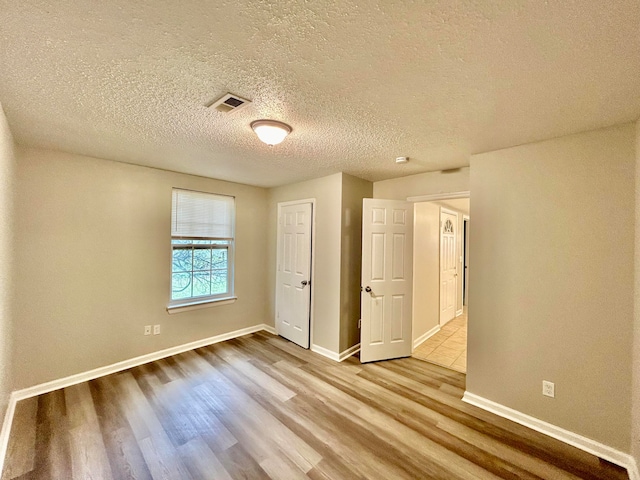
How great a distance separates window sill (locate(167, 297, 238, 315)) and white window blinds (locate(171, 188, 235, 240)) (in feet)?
3.02

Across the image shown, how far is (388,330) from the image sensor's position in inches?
130

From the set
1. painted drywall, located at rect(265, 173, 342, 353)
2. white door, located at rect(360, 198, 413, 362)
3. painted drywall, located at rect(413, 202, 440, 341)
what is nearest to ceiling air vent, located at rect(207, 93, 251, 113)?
painted drywall, located at rect(265, 173, 342, 353)

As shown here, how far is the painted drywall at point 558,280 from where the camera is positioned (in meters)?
1.82

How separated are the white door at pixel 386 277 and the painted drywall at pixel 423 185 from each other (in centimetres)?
22

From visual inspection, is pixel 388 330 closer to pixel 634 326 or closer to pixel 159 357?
pixel 634 326

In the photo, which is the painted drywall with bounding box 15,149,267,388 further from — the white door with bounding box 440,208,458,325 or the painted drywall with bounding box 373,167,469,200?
the white door with bounding box 440,208,458,325

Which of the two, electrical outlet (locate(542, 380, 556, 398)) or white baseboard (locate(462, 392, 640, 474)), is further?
electrical outlet (locate(542, 380, 556, 398))

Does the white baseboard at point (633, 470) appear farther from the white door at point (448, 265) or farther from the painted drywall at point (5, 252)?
the painted drywall at point (5, 252)

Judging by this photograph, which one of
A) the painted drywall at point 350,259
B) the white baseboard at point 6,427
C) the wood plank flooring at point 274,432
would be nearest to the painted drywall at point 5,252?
the white baseboard at point 6,427

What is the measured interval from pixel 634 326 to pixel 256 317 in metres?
4.14

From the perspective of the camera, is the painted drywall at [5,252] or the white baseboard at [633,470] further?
the painted drywall at [5,252]

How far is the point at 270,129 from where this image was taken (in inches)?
73.9

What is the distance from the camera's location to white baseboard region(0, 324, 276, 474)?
1906 millimetres

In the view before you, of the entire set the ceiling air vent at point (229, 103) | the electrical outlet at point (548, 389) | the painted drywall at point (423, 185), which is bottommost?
the electrical outlet at point (548, 389)
